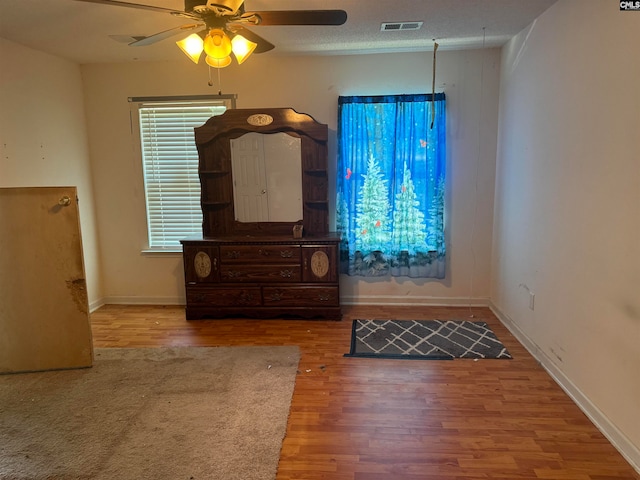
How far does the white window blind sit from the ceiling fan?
72.4 inches

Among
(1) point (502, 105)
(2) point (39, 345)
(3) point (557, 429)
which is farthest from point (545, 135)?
(2) point (39, 345)

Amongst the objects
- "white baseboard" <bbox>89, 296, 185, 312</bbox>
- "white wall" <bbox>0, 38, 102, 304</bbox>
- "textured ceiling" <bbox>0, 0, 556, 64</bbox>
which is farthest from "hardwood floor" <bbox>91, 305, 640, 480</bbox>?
"textured ceiling" <bbox>0, 0, 556, 64</bbox>

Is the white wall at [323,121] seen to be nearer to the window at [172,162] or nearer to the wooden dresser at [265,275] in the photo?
the window at [172,162]

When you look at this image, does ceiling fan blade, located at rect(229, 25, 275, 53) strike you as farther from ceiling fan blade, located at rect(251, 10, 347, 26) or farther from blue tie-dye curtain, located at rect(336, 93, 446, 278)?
blue tie-dye curtain, located at rect(336, 93, 446, 278)

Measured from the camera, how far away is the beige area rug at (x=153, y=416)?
2.02 meters

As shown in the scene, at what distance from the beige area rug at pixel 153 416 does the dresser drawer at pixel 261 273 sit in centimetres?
79

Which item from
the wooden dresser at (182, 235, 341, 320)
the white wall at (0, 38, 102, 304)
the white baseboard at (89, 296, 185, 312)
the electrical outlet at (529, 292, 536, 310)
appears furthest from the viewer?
the white baseboard at (89, 296, 185, 312)

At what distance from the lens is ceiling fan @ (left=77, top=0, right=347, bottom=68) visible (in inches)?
79.6

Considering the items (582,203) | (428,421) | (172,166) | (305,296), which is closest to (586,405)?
(428,421)

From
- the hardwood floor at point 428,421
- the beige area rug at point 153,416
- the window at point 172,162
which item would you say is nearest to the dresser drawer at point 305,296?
the hardwood floor at point 428,421

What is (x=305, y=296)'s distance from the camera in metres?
3.93

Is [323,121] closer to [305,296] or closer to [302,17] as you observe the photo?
[305,296]

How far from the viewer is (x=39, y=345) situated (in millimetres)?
3018

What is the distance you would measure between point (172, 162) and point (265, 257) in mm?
1497
